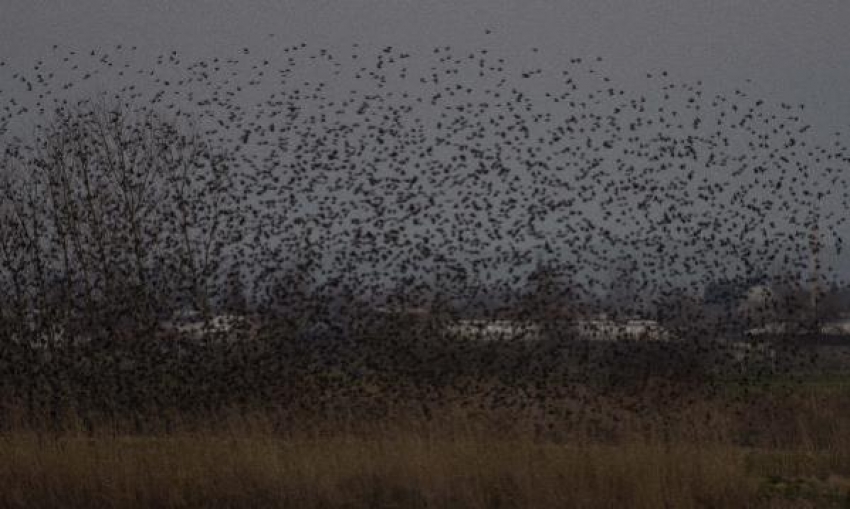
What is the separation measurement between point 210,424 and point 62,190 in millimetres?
6051

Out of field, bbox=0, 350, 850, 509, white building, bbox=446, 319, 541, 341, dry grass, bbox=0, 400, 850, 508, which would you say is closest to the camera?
dry grass, bbox=0, 400, 850, 508

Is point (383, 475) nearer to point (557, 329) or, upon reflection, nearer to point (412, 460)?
point (412, 460)

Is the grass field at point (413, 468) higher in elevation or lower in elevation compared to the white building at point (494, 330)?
lower

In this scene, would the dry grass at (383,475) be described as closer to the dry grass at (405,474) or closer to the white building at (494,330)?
A: the dry grass at (405,474)

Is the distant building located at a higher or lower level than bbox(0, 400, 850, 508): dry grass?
higher

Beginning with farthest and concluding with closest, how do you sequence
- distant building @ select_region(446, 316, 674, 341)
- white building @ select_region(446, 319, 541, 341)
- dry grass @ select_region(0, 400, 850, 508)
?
distant building @ select_region(446, 316, 674, 341)
white building @ select_region(446, 319, 541, 341)
dry grass @ select_region(0, 400, 850, 508)

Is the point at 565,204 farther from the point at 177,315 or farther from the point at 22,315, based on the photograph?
the point at 22,315

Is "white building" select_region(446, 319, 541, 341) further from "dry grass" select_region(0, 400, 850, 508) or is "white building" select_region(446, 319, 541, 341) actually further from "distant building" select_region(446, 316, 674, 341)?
"dry grass" select_region(0, 400, 850, 508)

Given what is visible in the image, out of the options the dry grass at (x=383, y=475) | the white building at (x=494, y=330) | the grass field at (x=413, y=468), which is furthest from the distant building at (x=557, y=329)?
the dry grass at (x=383, y=475)

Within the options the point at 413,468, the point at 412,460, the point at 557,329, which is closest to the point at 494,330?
the point at 557,329

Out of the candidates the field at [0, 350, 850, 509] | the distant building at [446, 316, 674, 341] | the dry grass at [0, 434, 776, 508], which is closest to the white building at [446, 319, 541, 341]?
the distant building at [446, 316, 674, 341]

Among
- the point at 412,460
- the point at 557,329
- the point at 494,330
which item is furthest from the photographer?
the point at 557,329

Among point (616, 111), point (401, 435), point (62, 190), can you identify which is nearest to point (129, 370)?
A: point (62, 190)

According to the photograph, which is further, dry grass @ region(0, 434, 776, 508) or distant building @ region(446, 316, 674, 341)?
distant building @ region(446, 316, 674, 341)
